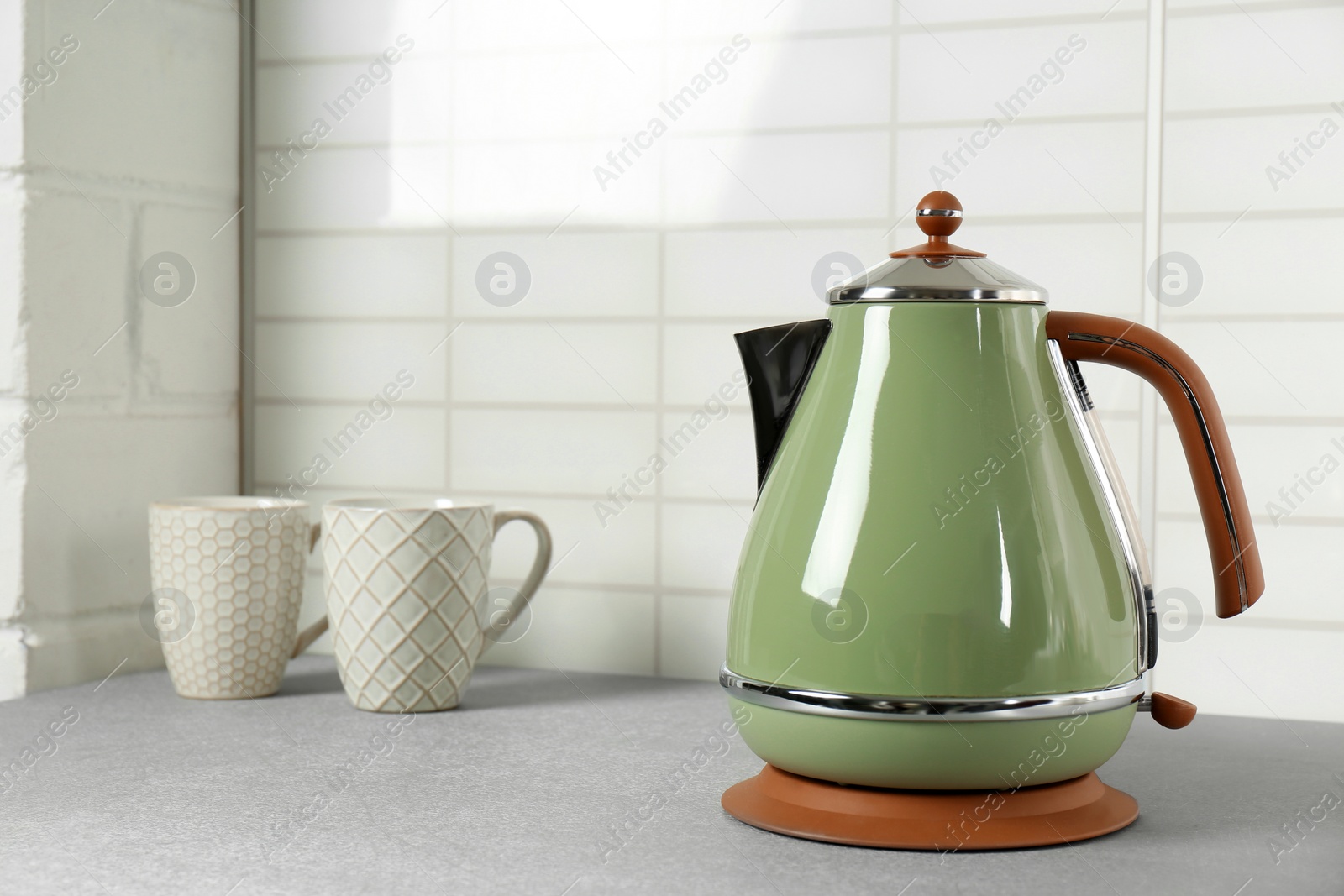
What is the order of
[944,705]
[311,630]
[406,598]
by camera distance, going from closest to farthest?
[944,705] < [406,598] < [311,630]

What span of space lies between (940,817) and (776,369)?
227 mm

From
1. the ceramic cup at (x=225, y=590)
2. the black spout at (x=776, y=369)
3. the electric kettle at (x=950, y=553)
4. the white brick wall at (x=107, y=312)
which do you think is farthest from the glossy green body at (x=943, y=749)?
the white brick wall at (x=107, y=312)

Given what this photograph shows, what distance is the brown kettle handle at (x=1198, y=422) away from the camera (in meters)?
0.60

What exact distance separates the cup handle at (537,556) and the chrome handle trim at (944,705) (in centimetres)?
38

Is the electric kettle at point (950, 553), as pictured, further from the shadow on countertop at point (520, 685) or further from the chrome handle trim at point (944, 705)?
the shadow on countertop at point (520, 685)

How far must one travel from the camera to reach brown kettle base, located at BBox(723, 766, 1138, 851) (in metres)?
0.56

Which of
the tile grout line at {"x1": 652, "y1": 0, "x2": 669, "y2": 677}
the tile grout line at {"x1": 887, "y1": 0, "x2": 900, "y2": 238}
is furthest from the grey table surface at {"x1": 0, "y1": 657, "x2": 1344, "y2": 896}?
the tile grout line at {"x1": 887, "y1": 0, "x2": 900, "y2": 238}

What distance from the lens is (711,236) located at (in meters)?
0.97

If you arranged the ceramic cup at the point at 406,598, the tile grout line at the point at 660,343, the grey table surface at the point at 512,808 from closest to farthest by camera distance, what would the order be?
the grey table surface at the point at 512,808 < the ceramic cup at the point at 406,598 < the tile grout line at the point at 660,343

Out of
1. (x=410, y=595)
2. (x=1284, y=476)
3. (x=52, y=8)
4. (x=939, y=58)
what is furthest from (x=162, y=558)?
(x=1284, y=476)

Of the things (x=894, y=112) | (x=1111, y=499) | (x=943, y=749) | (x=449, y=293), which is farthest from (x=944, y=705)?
(x=449, y=293)

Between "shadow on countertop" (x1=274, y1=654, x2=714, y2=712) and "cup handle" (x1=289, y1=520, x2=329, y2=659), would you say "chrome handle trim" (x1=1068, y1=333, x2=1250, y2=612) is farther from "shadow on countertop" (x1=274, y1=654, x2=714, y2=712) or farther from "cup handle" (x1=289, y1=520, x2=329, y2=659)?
"cup handle" (x1=289, y1=520, x2=329, y2=659)

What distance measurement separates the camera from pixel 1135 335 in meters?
0.61

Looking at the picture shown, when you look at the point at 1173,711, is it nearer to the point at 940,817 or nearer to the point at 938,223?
the point at 940,817
